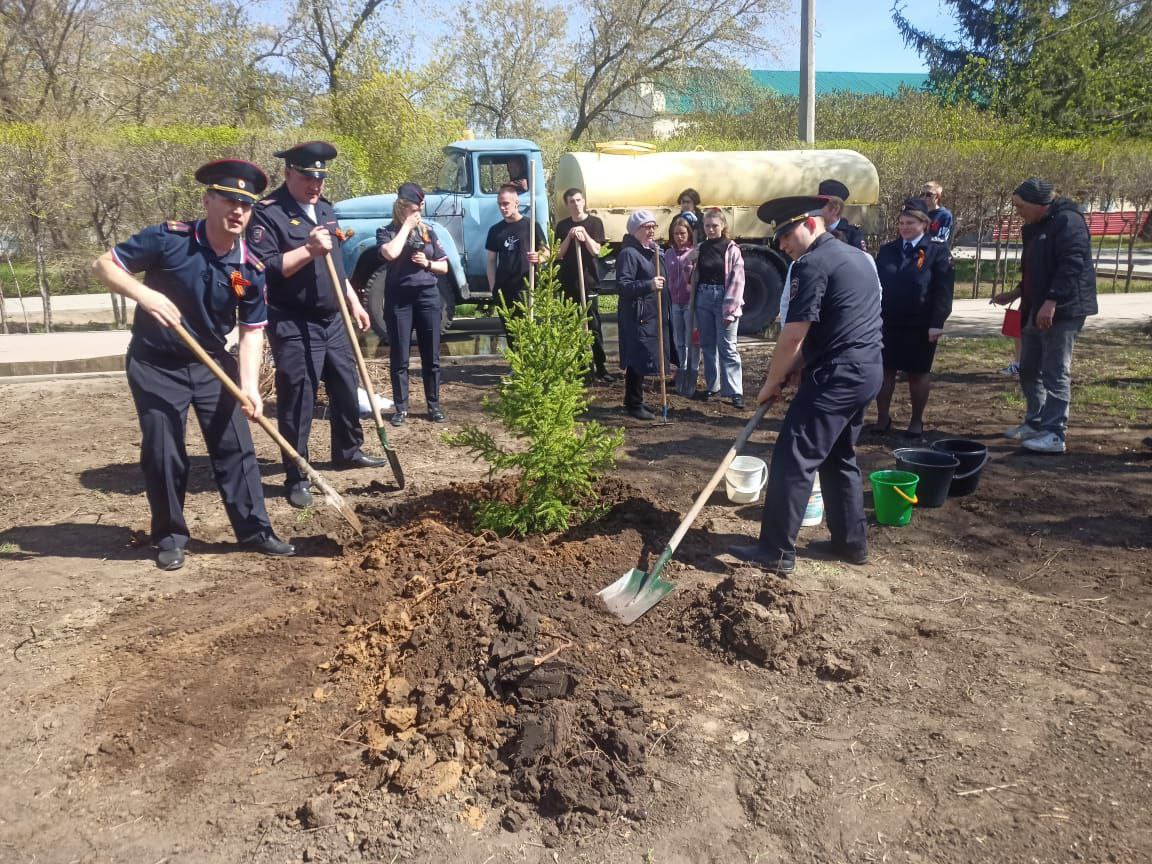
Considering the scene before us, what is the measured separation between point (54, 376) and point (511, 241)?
18.4ft

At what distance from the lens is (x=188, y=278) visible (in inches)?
179

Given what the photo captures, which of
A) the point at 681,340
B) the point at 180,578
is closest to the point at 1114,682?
the point at 180,578

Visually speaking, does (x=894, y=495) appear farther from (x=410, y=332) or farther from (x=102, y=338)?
(x=102, y=338)

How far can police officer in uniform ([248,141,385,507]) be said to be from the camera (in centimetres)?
546

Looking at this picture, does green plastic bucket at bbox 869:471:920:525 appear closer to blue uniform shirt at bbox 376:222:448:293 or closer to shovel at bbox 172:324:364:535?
shovel at bbox 172:324:364:535

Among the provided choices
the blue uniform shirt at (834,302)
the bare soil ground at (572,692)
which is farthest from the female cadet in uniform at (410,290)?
the blue uniform shirt at (834,302)

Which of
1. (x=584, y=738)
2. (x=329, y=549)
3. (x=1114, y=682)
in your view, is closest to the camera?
(x=584, y=738)

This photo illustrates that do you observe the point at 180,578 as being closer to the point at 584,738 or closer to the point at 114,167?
the point at 584,738

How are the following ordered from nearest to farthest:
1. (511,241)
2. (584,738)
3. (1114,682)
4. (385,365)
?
1. (584,738)
2. (1114,682)
3. (511,241)
4. (385,365)

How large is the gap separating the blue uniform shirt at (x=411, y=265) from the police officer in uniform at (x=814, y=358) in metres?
3.47

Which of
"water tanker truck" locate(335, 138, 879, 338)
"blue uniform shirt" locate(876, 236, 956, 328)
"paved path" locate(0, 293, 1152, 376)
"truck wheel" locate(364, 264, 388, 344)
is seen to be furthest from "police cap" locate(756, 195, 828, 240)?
"paved path" locate(0, 293, 1152, 376)

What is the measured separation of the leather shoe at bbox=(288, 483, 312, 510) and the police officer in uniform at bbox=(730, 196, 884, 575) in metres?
2.95

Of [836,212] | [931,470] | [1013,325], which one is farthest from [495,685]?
[1013,325]

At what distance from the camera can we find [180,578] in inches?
185
